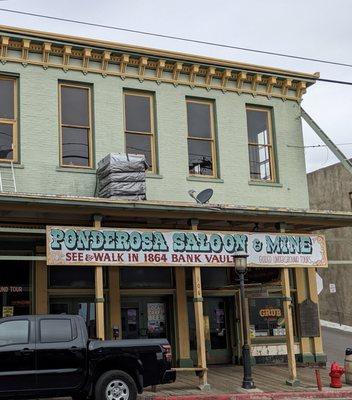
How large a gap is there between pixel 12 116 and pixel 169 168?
4.59 m

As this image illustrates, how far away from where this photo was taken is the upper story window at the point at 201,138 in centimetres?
1878

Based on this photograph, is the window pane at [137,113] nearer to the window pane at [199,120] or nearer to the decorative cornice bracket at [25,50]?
the window pane at [199,120]

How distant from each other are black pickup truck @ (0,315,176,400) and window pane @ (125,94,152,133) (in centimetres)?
766

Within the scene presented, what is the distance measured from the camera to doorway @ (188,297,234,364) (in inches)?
733

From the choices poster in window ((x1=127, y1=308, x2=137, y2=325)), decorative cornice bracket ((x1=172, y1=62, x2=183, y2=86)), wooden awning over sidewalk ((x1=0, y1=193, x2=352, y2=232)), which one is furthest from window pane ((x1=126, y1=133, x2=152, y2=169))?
poster in window ((x1=127, y1=308, x2=137, y2=325))

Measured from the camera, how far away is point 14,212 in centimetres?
1439

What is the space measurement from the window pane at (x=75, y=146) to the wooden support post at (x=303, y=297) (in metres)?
7.50

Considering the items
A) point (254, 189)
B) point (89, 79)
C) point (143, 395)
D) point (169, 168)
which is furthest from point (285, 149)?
point (143, 395)

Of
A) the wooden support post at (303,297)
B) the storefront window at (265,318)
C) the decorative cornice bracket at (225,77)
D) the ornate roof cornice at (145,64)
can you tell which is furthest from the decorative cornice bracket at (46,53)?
the wooden support post at (303,297)

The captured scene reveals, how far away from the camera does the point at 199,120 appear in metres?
19.2

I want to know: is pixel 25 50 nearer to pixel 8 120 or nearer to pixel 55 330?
pixel 8 120

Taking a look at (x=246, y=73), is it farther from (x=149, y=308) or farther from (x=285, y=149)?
(x=149, y=308)

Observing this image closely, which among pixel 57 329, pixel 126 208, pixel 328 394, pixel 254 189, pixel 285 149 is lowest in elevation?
pixel 328 394

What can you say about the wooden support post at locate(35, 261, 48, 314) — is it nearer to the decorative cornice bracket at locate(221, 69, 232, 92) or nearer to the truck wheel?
the truck wheel
